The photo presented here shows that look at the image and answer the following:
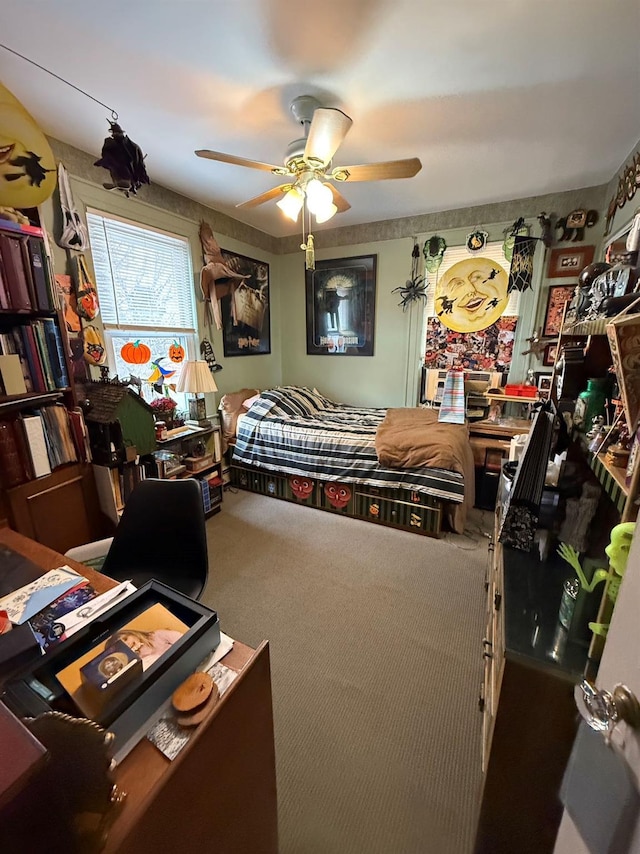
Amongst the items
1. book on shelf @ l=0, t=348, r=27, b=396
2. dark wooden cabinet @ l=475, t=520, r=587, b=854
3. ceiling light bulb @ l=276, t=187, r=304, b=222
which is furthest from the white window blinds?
A: dark wooden cabinet @ l=475, t=520, r=587, b=854

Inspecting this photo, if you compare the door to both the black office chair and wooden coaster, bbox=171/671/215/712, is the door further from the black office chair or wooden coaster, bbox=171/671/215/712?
the black office chair

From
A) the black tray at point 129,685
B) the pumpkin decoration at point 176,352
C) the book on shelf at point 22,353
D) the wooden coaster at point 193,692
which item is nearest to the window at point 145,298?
the pumpkin decoration at point 176,352

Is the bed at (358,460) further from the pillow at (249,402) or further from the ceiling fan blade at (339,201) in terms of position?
the ceiling fan blade at (339,201)

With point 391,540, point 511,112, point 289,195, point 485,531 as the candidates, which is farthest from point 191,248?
point 485,531

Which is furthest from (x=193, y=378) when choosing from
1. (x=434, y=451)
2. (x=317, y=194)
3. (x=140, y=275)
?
(x=434, y=451)

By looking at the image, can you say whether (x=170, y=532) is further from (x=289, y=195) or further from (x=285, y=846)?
(x=289, y=195)

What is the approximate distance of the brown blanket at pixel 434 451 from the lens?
258 centimetres

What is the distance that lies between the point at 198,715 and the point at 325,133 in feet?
7.07

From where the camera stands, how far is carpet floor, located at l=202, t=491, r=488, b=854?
1166 millimetres

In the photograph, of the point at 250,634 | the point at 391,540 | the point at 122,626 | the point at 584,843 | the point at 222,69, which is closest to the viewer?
the point at 584,843

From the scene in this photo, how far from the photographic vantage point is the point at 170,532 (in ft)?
4.98

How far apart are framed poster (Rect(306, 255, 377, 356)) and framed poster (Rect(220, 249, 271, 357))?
527mm

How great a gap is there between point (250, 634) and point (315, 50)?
2.72 m

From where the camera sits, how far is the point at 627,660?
0.53m
